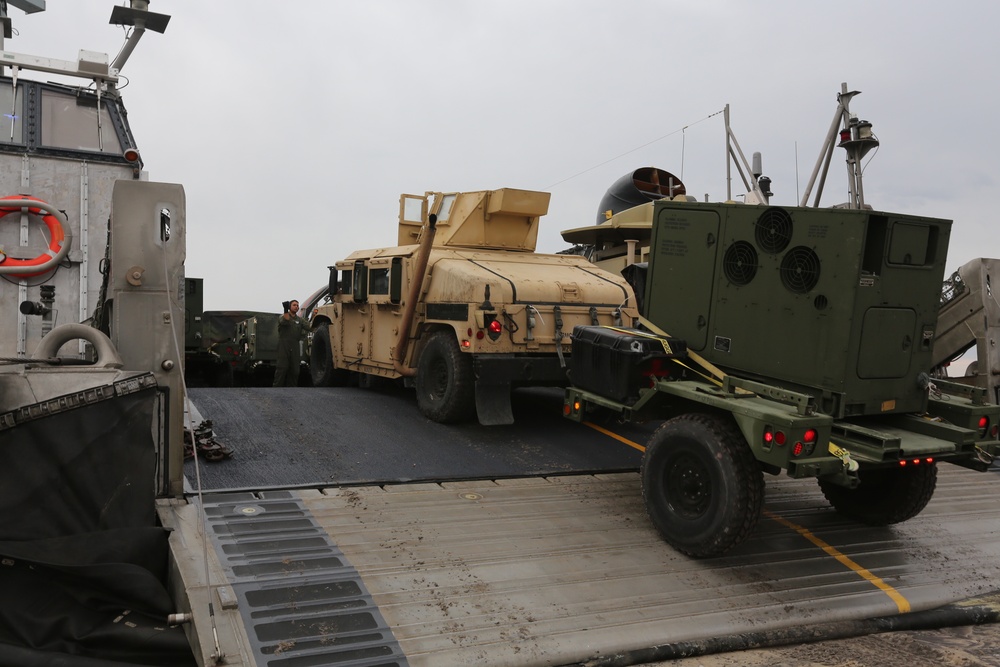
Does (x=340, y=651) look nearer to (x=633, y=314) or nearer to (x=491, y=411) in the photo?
(x=491, y=411)

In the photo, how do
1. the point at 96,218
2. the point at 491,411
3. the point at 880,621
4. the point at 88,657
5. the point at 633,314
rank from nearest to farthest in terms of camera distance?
1. the point at 88,657
2. the point at 880,621
3. the point at 96,218
4. the point at 491,411
5. the point at 633,314

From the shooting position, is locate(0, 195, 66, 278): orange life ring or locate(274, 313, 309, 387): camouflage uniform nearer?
locate(0, 195, 66, 278): orange life ring

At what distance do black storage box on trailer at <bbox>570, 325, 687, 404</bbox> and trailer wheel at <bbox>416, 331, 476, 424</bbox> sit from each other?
1915mm

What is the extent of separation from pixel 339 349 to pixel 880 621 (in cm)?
758

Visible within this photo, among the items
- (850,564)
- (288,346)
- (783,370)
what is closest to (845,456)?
(783,370)

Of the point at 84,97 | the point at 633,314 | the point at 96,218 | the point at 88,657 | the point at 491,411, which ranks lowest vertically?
the point at 88,657

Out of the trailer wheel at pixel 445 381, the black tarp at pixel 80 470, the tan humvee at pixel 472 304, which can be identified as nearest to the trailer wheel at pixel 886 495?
the tan humvee at pixel 472 304

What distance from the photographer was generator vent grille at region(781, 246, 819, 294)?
528 cm

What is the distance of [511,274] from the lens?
827 centimetres

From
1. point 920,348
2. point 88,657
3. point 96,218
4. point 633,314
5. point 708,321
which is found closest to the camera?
point 88,657

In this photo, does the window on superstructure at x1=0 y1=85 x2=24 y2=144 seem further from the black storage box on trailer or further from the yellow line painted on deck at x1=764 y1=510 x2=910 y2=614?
the yellow line painted on deck at x1=764 y1=510 x2=910 y2=614

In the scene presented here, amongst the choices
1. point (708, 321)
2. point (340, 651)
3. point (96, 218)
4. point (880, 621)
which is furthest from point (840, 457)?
point (96, 218)

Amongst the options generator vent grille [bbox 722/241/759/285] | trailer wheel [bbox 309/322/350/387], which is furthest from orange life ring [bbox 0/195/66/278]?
generator vent grille [bbox 722/241/759/285]

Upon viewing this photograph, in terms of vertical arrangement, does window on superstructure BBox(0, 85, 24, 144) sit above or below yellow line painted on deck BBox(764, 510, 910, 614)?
above
